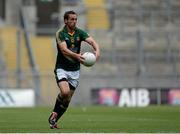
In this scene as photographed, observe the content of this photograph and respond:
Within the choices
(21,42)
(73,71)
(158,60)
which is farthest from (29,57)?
(73,71)

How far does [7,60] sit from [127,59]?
5816 mm

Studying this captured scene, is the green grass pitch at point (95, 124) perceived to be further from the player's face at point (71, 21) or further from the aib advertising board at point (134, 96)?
the aib advertising board at point (134, 96)

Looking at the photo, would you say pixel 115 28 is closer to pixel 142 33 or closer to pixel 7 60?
pixel 142 33

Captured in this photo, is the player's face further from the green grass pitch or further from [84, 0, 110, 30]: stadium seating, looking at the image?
[84, 0, 110, 30]: stadium seating

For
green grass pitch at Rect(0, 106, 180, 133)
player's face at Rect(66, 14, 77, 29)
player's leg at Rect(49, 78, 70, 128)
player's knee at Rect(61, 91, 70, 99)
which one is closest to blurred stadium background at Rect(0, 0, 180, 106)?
green grass pitch at Rect(0, 106, 180, 133)

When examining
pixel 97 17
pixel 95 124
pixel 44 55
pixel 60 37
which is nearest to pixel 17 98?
pixel 44 55

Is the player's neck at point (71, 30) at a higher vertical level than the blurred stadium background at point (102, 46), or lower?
higher

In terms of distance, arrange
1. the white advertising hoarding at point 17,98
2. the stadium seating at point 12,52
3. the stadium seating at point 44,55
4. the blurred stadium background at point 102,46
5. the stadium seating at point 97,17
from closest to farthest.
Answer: the white advertising hoarding at point 17,98
the blurred stadium background at point 102,46
the stadium seating at point 12,52
the stadium seating at point 44,55
the stadium seating at point 97,17

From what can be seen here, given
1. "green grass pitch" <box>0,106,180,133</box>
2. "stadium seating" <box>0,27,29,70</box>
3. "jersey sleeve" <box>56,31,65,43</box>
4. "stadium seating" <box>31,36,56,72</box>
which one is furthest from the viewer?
"stadium seating" <box>31,36,56,72</box>

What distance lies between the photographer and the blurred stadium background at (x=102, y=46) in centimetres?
3066

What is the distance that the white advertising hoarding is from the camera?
93.9 feet

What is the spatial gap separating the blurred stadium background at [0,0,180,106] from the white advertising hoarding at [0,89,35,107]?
0.05 m

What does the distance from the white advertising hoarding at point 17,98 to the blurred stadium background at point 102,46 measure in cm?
5

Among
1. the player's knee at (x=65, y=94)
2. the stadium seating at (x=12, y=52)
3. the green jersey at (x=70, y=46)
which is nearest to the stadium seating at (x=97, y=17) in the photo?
the stadium seating at (x=12, y=52)
